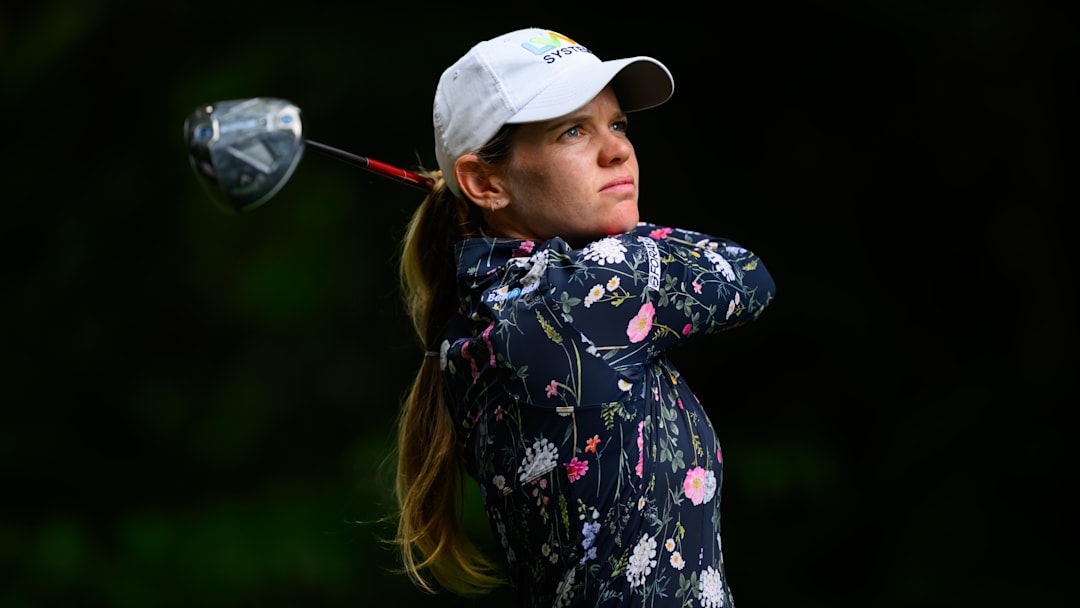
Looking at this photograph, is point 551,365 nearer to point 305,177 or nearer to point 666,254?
point 666,254

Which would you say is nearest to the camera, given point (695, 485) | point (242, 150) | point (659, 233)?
point (242, 150)

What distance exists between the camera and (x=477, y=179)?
1.52 metres

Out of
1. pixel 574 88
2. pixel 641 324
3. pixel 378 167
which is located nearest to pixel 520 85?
pixel 574 88

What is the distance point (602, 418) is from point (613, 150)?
1.02 ft

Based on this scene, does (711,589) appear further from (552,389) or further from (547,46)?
(547,46)

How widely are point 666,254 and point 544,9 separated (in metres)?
1.93

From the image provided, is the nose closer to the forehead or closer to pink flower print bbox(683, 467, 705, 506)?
the forehead

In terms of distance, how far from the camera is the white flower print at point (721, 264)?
1.46 metres

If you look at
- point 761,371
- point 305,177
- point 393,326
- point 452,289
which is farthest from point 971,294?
point 452,289

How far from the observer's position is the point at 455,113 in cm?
152

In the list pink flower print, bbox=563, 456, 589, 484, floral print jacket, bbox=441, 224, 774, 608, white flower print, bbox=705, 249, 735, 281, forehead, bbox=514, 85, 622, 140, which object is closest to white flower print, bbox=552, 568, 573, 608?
floral print jacket, bbox=441, 224, 774, 608

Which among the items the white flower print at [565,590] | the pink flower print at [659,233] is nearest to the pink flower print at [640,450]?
the white flower print at [565,590]

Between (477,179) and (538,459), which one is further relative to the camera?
(477,179)

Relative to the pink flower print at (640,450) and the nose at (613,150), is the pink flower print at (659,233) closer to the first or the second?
the nose at (613,150)
